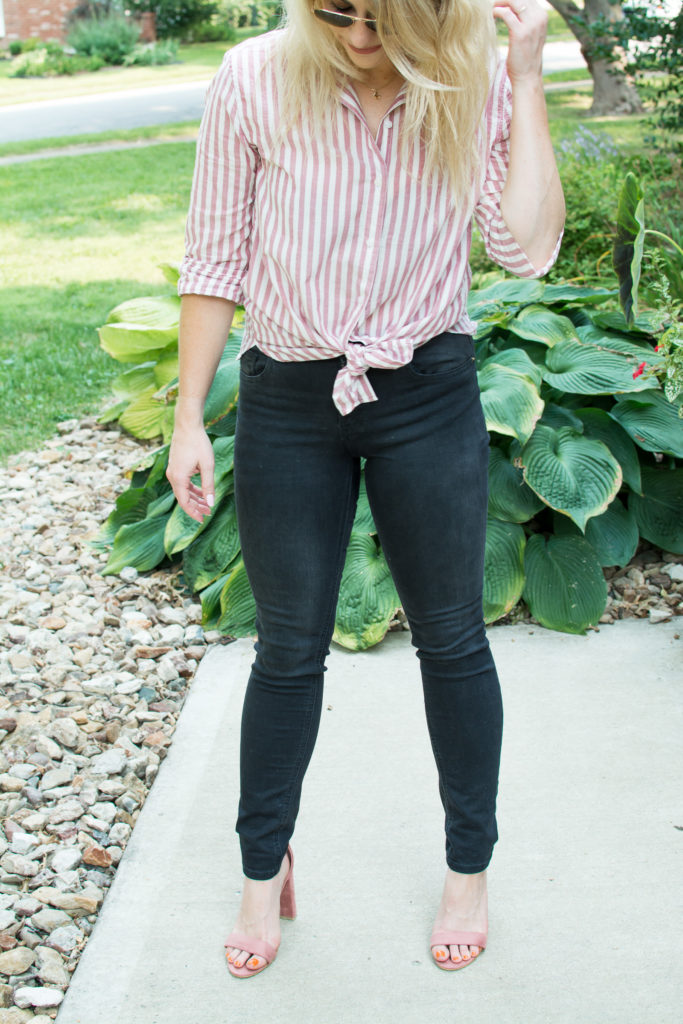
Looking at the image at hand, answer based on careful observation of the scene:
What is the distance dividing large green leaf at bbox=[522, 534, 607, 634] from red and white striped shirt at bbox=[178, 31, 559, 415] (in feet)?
5.24

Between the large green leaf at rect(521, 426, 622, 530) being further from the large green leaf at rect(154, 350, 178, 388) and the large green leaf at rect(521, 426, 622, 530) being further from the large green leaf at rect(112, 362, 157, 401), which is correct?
the large green leaf at rect(112, 362, 157, 401)

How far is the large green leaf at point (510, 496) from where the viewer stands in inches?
127

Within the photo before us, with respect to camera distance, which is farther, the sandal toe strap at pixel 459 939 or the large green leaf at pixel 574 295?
the large green leaf at pixel 574 295

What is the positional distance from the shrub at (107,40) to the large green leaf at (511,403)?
25606 mm

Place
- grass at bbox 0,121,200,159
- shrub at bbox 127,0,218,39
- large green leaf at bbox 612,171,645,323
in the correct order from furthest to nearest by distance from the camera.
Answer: shrub at bbox 127,0,218,39, grass at bbox 0,121,200,159, large green leaf at bbox 612,171,645,323

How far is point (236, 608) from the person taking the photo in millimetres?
3184

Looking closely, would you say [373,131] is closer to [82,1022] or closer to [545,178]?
[545,178]

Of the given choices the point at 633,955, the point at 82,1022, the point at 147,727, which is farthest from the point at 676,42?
the point at 82,1022

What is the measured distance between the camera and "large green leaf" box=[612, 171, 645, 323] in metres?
2.87

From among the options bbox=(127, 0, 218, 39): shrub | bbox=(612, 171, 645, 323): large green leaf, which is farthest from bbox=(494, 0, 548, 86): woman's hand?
bbox=(127, 0, 218, 39): shrub

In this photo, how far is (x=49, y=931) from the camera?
6.82ft

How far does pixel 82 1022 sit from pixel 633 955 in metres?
0.98

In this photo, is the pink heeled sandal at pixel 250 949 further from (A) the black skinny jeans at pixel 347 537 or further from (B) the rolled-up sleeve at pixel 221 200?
(B) the rolled-up sleeve at pixel 221 200

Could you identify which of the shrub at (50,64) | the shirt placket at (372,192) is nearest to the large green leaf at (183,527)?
the shirt placket at (372,192)
